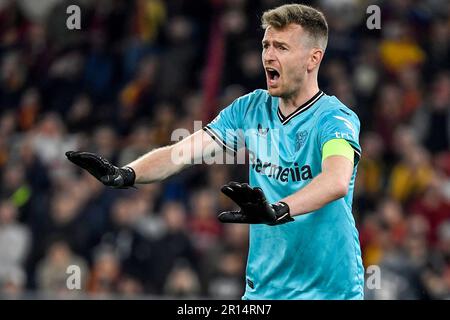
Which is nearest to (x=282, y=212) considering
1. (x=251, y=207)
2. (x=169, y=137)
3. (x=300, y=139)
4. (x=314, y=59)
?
(x=251, y=207)

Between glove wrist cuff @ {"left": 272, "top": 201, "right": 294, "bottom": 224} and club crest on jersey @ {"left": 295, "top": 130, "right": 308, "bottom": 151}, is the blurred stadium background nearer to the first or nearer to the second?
club crest on jersey @ {"left": 295, "top": 130, "right": 308, "bottom": 151}

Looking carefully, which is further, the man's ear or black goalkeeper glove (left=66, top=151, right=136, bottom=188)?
the man's ear

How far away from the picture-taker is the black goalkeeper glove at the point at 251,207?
16.5 feet

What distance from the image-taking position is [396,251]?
1148 centimetres

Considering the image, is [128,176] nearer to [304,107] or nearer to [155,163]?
[155,163]

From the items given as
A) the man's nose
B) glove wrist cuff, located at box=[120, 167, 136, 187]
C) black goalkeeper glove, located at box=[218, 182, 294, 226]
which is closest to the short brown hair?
the man's nose

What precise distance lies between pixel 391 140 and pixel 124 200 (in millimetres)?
3104

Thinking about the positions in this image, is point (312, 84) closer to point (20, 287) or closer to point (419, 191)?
point (419, 191)

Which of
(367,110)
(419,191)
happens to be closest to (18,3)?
(367,110)

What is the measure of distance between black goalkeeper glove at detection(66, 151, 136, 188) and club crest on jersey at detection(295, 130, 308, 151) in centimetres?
92

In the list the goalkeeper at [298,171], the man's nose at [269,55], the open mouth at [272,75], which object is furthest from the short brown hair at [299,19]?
the open mouth at [272,75]

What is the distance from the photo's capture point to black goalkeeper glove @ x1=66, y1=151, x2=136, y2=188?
588 centimetres

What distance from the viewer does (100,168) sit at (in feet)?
19.4

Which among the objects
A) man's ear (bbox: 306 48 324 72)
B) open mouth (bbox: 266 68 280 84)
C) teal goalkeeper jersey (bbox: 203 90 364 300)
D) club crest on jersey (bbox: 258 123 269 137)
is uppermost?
man's ear (bbox: 306 48 324 72)
